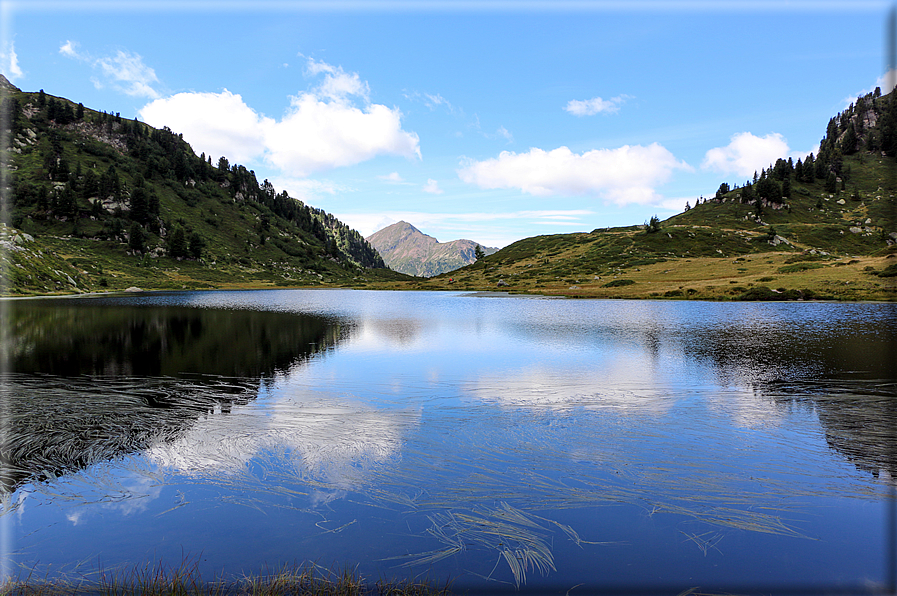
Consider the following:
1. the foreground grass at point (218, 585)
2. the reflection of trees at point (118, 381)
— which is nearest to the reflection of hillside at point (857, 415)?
the foreground grass at point (218, 585)

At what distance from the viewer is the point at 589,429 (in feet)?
50.6

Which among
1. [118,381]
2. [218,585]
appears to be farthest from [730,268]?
[218,585]

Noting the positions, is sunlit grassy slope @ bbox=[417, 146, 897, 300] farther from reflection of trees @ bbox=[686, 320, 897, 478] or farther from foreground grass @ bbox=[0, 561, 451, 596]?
foreground grass @ bbox=[0, 561, 451, 596]

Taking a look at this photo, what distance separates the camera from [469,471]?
11.9m

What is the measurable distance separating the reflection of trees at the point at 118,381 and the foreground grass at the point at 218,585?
5264 millimetres

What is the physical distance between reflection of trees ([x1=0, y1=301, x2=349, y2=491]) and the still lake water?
0.54 feet

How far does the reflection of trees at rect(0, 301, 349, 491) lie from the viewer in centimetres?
1353

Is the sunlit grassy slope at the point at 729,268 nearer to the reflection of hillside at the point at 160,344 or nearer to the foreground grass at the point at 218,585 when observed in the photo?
the foreground grass at the point at 218,585

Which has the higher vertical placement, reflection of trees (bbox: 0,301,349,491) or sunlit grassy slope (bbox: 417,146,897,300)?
→ sunlit grassy slope (bbox: 417,146,897,300)

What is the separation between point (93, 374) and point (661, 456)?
90.6 ft

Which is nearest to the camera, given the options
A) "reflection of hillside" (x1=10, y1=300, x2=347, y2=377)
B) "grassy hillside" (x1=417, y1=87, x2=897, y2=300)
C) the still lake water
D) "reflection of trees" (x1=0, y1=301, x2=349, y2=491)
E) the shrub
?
the still lake water

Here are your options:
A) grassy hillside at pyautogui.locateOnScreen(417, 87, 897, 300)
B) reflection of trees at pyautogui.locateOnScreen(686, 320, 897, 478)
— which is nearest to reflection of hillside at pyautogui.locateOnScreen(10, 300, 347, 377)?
reflection of trees at pyautogui.locateOnScreen(686, 320, 897, 478)

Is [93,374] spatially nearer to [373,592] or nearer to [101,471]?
[101,471]

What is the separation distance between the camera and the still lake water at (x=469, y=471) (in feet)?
27.2
